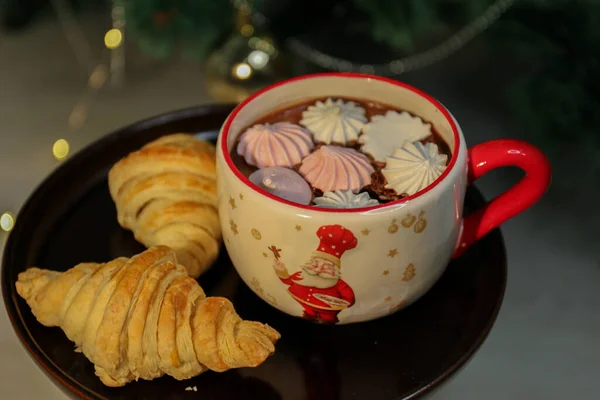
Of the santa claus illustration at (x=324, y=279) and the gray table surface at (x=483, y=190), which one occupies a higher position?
the santa claus illustration at (x=324, y=279)

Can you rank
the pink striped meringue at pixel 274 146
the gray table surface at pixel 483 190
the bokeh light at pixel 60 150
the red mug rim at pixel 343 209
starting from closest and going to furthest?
the red mug rim at pixel 343 209 < the pink striped meringue at pixel 274 146 < the gray table surface at pixel 483 190 < the bokeh light at pixel 60 150

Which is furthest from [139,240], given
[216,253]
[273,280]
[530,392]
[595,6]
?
[595,6]

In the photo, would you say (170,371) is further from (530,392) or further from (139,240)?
(530,392)

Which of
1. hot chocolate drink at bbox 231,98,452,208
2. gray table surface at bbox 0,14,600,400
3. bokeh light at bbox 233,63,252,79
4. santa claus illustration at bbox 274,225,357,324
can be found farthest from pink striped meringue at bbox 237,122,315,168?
bokeh light at bbox 233,63,252,79

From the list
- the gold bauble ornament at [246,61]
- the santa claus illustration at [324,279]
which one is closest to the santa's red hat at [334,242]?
the santa claus illustration at [324,279]

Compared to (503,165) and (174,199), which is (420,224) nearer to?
(503,165)

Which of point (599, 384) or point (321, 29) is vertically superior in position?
point (321, 29)

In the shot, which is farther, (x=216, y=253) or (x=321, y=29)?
(x=321, y=29)

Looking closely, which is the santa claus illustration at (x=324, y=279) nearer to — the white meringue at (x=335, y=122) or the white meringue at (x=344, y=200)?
the white meringue at (x=344, y=200)
